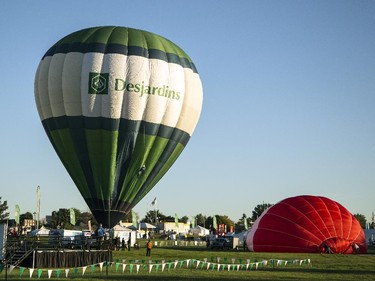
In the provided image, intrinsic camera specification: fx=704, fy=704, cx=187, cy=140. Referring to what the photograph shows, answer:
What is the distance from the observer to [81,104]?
4634 cm

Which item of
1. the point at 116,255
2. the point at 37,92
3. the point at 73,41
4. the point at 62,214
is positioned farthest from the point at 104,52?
the point at 62,214

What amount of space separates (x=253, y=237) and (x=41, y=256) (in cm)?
2422

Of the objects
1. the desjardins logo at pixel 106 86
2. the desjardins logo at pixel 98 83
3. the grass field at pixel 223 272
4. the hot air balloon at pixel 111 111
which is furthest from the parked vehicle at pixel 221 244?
the desjardins logo at pixel 98 83

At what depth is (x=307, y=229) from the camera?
52219 millimetres

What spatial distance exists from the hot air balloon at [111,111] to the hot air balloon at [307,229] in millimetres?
10540

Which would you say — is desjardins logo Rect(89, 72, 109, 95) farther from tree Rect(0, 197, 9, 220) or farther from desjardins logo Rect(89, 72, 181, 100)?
tree Rect(0, 197, 9, 220)

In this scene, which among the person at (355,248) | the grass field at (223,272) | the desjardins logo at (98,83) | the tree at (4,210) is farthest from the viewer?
the tree at (4,210)

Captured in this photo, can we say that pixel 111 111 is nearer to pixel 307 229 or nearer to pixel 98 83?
pixel 98 83

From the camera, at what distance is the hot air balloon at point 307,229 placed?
2046 inches

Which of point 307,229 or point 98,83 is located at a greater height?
point 98,83

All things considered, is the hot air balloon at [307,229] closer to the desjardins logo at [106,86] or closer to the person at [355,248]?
the person at [355,248]

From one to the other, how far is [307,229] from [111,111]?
17.4 metres

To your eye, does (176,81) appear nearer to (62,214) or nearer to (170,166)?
(170,166)

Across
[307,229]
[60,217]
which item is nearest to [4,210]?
[60,217]
